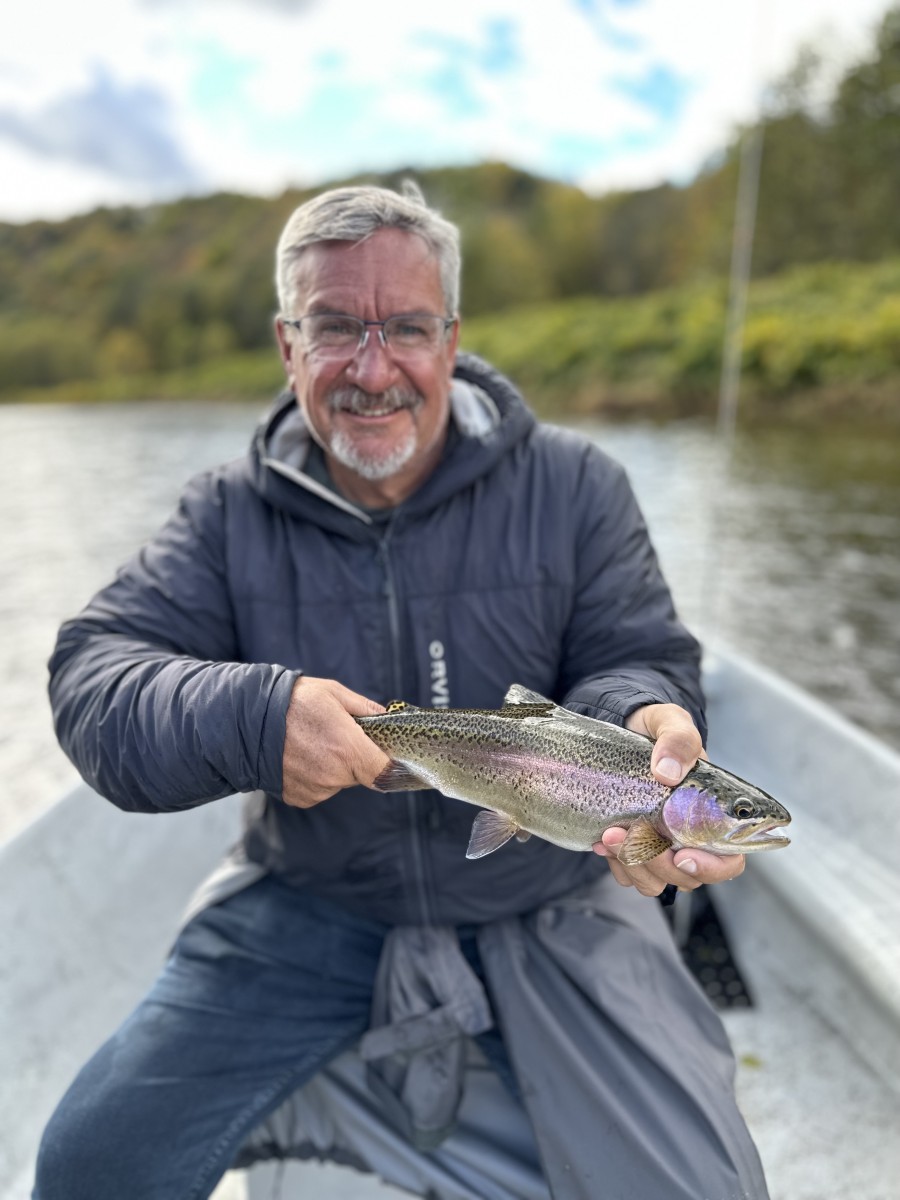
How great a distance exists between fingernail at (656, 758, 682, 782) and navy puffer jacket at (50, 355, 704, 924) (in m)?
0.50

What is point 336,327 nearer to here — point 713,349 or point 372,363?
point 372,363

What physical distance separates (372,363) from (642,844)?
1.57 metres

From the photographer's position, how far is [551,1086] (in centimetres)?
238

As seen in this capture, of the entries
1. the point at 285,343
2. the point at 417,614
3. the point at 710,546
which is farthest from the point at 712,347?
the point at 417,614

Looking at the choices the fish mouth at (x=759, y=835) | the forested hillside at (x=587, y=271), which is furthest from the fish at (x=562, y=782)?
the forested hillside at (x=587, y=271)

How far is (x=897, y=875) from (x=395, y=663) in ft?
7.63

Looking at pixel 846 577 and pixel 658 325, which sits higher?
pixel 658 325

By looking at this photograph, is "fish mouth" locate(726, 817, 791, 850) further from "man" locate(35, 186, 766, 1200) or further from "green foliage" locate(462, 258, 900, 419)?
"green foliage" locate(462, 258, 900, 419)

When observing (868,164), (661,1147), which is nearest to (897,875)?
(661,1147)

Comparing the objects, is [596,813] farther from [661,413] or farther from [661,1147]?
[661,413]

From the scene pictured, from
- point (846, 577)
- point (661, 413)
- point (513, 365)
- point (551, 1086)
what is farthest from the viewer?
point (513, 365)

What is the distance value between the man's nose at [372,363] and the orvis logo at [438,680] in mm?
793

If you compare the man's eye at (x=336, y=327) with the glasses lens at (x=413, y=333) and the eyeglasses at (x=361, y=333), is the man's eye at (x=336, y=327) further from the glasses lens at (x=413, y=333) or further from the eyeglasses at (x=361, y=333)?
the glasses lens at (x=413, y=333)

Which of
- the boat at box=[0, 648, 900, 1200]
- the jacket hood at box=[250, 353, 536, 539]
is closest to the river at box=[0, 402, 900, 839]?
the boat at box=[0, 648, 900, 1200]
